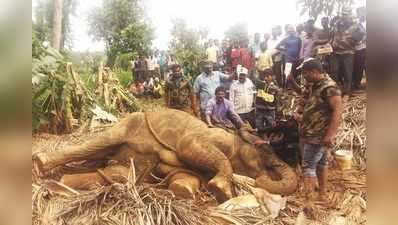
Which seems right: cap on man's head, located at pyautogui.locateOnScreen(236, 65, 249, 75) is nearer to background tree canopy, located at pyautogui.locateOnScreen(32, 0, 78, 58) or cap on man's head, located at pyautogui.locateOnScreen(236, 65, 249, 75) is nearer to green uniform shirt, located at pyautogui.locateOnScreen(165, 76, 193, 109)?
green uniform shirt, located at pyautogui.locateOnScreen(165, 76, 193, 109)

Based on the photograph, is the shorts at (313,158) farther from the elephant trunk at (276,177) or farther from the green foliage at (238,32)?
the green foliage at (238,32)

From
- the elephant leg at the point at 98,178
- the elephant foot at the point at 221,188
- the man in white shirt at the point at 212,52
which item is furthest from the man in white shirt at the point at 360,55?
the elephant leg at the point at 98,178

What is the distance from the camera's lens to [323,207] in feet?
6.42

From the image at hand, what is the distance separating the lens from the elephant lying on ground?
1.99 metres

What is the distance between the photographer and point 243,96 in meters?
2.00

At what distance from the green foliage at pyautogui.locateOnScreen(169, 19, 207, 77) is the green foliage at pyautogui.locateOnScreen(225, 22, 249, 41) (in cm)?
12

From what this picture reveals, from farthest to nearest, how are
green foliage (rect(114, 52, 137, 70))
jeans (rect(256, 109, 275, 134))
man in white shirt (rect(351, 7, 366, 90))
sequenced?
green foliage (rect(114, 52, 137, 70)) < jeans (rect(256, 109, 275, 134)) < man in white shirt (rect(351, 7, 366, 90))

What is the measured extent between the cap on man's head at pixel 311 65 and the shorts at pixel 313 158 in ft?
Result: 1.18

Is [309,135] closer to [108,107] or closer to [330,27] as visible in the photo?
[330,27]

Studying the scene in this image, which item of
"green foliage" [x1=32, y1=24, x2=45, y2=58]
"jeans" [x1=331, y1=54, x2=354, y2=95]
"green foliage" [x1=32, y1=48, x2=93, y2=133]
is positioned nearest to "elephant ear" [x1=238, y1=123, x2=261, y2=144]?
"jeans" [x1=331, y1=54, x2=354, y2=95]

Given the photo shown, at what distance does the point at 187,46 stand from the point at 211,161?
579 millimetres

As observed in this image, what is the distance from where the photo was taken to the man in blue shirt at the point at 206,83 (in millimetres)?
2020
